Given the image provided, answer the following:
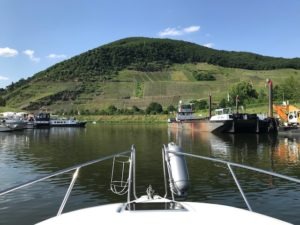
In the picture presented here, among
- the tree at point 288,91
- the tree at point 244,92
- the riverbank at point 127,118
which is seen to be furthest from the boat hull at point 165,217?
the tree at point 244,92

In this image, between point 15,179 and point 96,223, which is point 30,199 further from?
point 96,223

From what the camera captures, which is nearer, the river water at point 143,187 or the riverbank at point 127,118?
the river water at point 143,187

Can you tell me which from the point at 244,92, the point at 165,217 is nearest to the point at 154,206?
the point at 165,217

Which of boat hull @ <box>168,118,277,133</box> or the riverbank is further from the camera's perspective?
the riverbank

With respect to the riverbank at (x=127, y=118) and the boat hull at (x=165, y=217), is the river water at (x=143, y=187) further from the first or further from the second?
the riverbank at (x=127, y=118)

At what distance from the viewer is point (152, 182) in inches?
953

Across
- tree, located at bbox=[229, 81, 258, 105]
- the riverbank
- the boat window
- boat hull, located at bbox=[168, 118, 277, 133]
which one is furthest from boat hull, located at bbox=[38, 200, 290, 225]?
tree, located at bbox=[229, 81, 258, 105]

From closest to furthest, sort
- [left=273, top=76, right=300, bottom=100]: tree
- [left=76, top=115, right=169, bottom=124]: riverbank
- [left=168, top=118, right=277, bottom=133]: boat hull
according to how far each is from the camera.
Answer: [left=168, top=118, right=277, bottom=133]: boat hull, [left=273, top=76, right=300, bottom=100]: tree, [left=76, top=115, right=169, bottom=124]: riverbank

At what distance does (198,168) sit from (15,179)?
11522mm

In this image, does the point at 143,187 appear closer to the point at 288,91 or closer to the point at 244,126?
the point at 244,126

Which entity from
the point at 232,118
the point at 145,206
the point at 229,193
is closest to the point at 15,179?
the point at 229,193

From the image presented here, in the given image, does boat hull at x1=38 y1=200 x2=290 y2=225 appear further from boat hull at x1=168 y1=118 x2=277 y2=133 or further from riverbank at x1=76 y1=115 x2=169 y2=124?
riverbank at x1=76 y1=115 x2=169 y2=124

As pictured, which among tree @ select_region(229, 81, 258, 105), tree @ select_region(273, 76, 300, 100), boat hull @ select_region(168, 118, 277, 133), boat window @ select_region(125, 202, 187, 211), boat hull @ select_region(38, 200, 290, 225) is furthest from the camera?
tree @ select_region(229, 81, 258, 105)

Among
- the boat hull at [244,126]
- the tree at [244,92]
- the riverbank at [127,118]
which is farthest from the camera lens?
the riverbank at [127,118]
